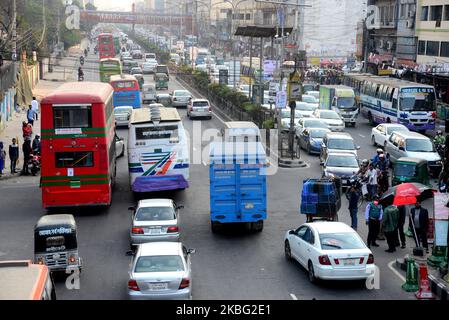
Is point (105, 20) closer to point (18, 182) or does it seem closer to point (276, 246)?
point (18, 182)

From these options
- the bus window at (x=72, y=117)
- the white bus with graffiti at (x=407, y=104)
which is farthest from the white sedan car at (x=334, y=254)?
the white bus with graffiti at (x=407, y=104)

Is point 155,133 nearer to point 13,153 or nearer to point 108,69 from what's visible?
point 13,153

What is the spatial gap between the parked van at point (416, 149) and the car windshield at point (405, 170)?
3.32 meters

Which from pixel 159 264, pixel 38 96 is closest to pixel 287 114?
pixel 38 96

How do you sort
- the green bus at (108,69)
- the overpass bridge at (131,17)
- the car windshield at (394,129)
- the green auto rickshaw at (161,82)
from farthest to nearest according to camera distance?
the overpass bridge at (131,17) → the green auto rickshaw at (161,82) → the green bus at (108,69) → the car windshield at (394,129)

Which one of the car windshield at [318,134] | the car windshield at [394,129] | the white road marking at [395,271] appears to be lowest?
the white road marking at [395,271]

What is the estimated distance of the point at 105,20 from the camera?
164125mm

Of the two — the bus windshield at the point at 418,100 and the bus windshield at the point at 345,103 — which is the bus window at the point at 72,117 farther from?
the bus windshield at the point at 345,103

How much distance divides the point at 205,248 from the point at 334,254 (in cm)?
515

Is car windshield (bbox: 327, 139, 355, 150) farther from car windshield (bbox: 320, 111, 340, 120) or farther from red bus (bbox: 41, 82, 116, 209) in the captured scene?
red bus (bbox: 41, 82, 116, 209)

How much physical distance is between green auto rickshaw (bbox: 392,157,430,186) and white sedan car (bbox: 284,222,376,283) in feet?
34.4

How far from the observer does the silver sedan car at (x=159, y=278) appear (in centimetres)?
1489
